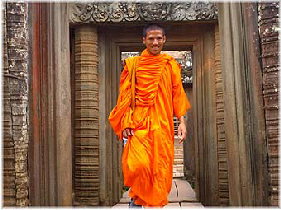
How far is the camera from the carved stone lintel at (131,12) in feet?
21.8

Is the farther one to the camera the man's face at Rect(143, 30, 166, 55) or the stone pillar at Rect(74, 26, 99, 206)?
the stone pillar at Rect(74, 26, 99, 206)

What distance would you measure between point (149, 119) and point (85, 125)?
265cm

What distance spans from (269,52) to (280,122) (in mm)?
528

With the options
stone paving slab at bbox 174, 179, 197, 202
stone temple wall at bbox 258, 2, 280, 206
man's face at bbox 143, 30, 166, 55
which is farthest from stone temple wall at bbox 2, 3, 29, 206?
stone paving slab at bbox 174, 179, 197, 202

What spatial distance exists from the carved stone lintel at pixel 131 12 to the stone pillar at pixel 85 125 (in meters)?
0.24

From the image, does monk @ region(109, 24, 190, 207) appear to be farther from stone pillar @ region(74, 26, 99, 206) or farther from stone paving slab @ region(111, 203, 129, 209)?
stone paving slab @ region(111, 203, 129, 209)

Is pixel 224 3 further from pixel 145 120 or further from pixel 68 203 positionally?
pixel 68 203

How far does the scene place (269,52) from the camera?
317 cm

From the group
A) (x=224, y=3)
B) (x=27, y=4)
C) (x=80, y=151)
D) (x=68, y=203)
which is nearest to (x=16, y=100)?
(x=27, y=4)

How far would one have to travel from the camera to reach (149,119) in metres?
4.21

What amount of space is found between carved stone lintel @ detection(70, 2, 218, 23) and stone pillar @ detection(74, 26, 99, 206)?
242 millimetres

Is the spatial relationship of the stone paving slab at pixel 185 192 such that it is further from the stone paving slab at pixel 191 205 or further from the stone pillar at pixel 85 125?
the stone pillar at pixel 85 125

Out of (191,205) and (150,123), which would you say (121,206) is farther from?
(150,123)

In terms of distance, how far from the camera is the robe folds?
159 inches
